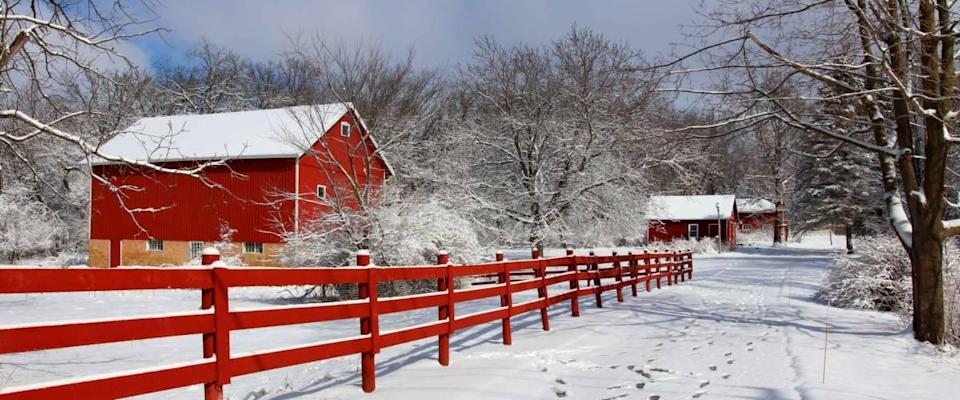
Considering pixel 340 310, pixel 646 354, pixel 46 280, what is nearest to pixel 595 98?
pixel 646 354

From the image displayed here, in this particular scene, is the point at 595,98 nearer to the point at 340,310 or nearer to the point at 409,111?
the point at 409,111

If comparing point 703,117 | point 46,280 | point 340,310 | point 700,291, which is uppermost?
point 703,117

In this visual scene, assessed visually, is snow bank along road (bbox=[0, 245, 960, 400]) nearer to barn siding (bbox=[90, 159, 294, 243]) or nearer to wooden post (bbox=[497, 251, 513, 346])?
wooden post (bbox=[497, 251, 513, 346])

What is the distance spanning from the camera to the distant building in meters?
69.2

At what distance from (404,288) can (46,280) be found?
50.7 feet

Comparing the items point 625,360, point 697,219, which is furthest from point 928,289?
point 697,219

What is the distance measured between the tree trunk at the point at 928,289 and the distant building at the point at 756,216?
60.7m

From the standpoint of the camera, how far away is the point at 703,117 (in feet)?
36.8

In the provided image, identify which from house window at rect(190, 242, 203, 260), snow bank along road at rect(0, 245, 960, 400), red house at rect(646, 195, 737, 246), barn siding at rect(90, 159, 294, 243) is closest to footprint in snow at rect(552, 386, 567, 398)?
snow bank along road at rect(0, 245, 960, 400)

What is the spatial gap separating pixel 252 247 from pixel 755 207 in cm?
5706

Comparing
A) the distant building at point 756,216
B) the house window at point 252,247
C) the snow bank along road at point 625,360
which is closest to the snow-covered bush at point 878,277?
the snow bank along road at point 625,360

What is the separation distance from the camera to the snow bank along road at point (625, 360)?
595 centimetres

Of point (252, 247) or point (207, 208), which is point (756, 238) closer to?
point (252, 247)

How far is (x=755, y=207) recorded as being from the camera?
233ft
